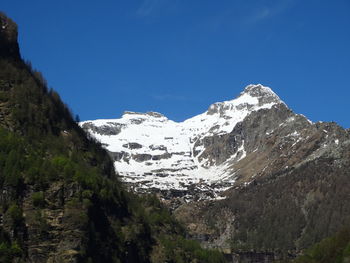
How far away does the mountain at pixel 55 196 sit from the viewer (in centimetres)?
11644

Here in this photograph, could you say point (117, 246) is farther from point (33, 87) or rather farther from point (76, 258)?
point (33, 87)

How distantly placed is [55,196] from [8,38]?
77.0m

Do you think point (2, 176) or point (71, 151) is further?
point (71, 151)

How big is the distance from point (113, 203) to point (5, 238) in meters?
36.1

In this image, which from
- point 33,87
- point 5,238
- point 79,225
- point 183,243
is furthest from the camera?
point 183,243

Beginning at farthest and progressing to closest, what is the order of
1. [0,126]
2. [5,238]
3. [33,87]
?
[33,87]
[0,126]
[5,238]

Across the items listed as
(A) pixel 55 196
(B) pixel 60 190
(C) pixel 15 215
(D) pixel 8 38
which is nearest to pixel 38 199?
(A) pixel 55 196

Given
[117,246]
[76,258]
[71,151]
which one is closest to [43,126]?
[71,151]

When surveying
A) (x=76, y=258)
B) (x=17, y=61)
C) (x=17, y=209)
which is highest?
(x=17, y=61)

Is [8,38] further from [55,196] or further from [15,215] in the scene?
[15,215]

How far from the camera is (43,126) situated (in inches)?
6166

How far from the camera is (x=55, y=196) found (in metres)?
123

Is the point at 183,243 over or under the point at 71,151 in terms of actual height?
under

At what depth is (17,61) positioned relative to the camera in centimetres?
18188
